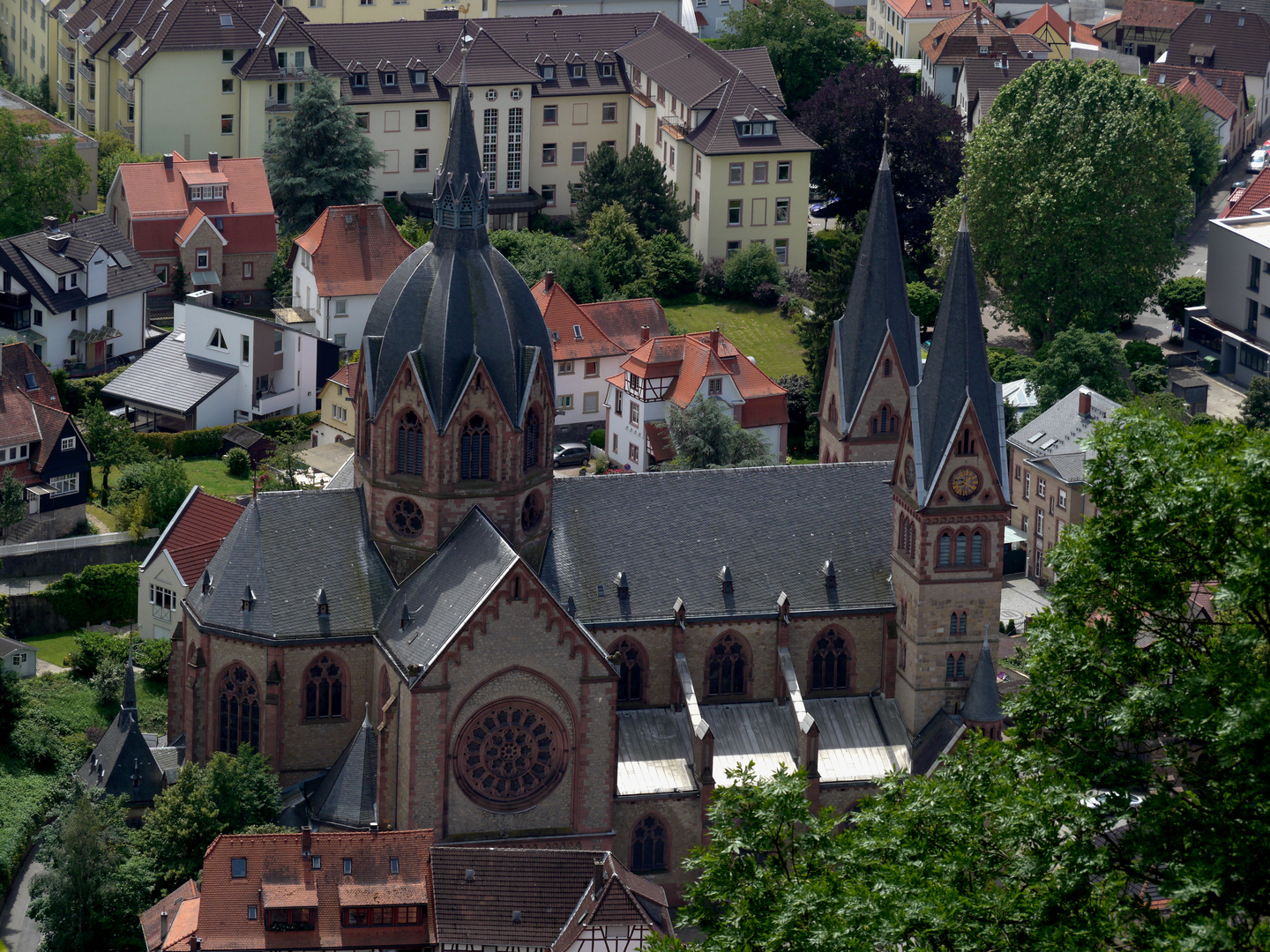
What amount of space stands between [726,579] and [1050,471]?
42664 millimetres

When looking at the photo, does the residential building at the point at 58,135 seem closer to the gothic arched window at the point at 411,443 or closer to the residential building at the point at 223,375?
the residential building at the point at 223,375

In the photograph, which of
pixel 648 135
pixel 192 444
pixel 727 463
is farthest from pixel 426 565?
pixel 648 135

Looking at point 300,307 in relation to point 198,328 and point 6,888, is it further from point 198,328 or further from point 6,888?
point 6,888

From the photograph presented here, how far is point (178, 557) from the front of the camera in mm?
109438

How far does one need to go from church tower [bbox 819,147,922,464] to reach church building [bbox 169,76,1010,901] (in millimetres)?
5279

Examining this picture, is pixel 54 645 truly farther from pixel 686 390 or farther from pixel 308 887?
pixel 686 390

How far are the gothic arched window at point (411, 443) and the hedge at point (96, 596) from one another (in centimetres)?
3162

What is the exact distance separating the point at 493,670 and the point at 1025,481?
181ft

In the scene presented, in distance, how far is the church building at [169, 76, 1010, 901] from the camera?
280ft

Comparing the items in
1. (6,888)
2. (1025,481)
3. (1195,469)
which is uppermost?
(1195,469)

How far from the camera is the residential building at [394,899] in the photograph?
80.8m

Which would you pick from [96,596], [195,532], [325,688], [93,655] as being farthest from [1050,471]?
[325,688]

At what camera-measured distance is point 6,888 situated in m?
→ 91.7

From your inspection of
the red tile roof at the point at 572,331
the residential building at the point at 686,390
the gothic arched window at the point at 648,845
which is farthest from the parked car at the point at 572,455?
the gothic arched window at the point at 648,845
